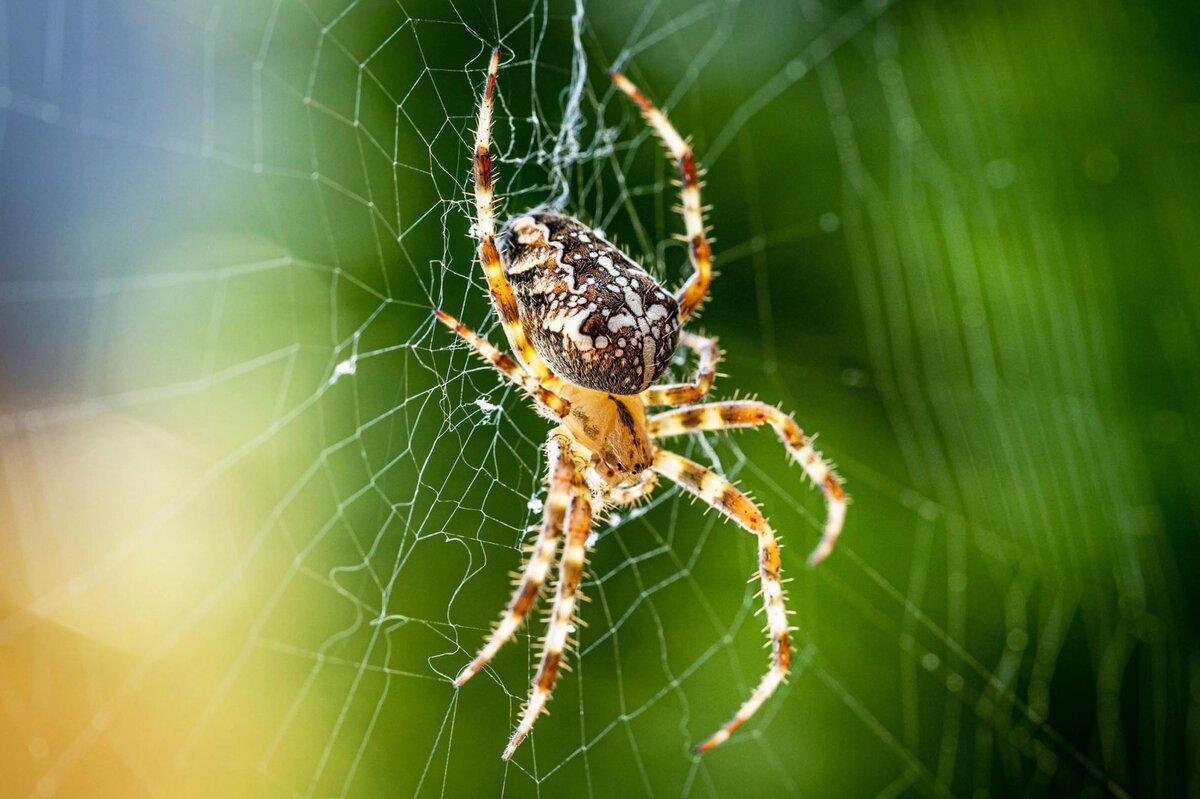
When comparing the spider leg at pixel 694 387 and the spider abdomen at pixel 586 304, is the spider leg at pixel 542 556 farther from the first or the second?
the spider leg at pixel 694 387

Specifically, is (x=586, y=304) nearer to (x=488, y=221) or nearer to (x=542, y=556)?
(x=488, y=221)

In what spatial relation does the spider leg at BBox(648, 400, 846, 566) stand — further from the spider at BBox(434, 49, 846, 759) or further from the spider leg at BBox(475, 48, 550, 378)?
the spider leg at BBox(475, 48, 550, 378)

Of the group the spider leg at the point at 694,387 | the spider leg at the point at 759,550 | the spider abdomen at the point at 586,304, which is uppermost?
the spider abdomen at the point at 586,304

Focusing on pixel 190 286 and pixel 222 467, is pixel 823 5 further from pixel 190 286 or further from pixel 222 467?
pixel 222 467

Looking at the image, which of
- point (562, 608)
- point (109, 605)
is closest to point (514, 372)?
point (562, 608)

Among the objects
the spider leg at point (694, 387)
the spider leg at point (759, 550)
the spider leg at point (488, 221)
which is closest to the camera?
the spider leg at point (488, 221)

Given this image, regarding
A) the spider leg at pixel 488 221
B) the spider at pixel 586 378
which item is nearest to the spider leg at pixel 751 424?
the spider at pixel 586 378

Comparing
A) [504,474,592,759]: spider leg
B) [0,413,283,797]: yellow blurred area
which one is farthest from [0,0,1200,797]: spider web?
[504,474,592,759]: spider leg

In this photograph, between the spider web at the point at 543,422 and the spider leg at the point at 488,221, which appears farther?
the spider web at the point at 543,422

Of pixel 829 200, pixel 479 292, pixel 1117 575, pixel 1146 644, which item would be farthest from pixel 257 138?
pixel 1146 644
